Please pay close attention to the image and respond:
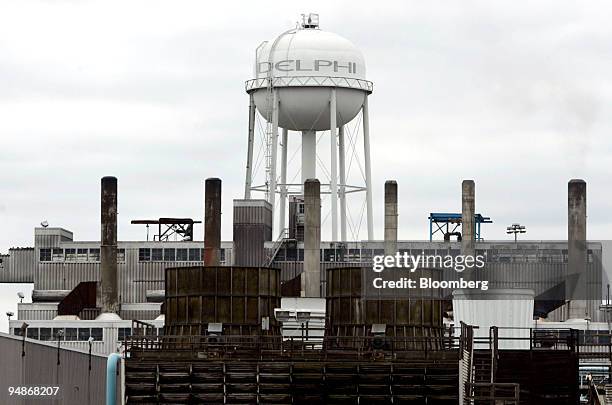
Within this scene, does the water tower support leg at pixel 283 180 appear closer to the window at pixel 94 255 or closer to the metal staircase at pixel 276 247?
the metal staircase at pixel 276 247

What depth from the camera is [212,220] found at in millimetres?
107438

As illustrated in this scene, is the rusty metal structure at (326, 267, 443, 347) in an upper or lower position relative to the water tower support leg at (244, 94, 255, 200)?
lower

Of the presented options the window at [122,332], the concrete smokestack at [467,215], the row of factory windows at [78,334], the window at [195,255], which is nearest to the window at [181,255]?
the window at [195,255]

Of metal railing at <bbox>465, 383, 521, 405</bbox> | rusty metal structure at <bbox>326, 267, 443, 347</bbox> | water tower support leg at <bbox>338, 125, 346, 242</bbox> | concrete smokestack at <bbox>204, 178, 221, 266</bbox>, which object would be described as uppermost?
water tower support leg at <bbox>338, 125, 346, 242</bbox>

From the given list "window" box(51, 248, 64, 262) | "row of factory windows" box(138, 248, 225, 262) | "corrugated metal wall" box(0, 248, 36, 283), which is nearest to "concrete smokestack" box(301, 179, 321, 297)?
"row of factory windows" box(138, 248, 225, 262)

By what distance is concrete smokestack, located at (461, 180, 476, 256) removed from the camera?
111000 mm

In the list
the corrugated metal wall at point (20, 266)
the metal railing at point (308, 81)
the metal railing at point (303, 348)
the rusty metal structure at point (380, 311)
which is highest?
the metal railing at point (308, 81)

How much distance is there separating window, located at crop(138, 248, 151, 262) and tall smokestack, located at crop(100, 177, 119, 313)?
49.5 ft

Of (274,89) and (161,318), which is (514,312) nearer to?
(161,318)

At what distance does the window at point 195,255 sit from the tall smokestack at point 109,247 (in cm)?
1462

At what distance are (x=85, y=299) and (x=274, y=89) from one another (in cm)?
1952

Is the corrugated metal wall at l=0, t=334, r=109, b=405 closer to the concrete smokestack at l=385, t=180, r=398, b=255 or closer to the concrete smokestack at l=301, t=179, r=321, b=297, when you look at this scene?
the concrete smokestack at l=301, t=179, r=321, b=297

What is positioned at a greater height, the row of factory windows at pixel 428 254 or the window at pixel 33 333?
the row of factory windows at pixel 428 254

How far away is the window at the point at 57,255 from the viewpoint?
12691 cm
